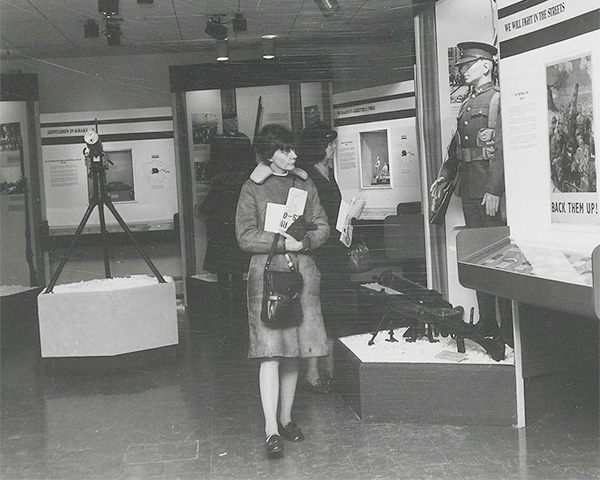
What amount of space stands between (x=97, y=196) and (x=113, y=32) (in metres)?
0.69

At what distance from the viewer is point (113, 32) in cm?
348

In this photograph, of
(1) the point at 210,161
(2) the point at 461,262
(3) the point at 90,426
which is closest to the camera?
(2) the point at 461,262

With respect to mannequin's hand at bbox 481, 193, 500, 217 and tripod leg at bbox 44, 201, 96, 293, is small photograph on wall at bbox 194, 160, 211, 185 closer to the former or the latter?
tripod leg at bbox 44, 201, 96, 293

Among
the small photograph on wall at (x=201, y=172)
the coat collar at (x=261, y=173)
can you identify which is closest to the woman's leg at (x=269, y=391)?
the coat collar at (x=261, y=173)

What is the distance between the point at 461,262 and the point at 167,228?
1.35 metres

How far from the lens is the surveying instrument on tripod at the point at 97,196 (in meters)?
3.45

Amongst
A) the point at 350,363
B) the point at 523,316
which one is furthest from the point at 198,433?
the point at 523,316

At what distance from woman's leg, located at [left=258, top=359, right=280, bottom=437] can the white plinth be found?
36.5 inches

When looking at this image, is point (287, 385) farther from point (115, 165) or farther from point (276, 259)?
point (115, 165)

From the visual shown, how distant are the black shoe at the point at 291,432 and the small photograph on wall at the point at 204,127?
131cm

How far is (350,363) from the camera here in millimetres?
3633

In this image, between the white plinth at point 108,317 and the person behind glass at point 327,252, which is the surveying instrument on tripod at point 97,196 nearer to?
the white plinth at point 108,317

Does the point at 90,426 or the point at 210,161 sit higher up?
the point at 210,161

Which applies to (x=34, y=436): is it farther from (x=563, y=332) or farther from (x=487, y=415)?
(x=563, y=332)
